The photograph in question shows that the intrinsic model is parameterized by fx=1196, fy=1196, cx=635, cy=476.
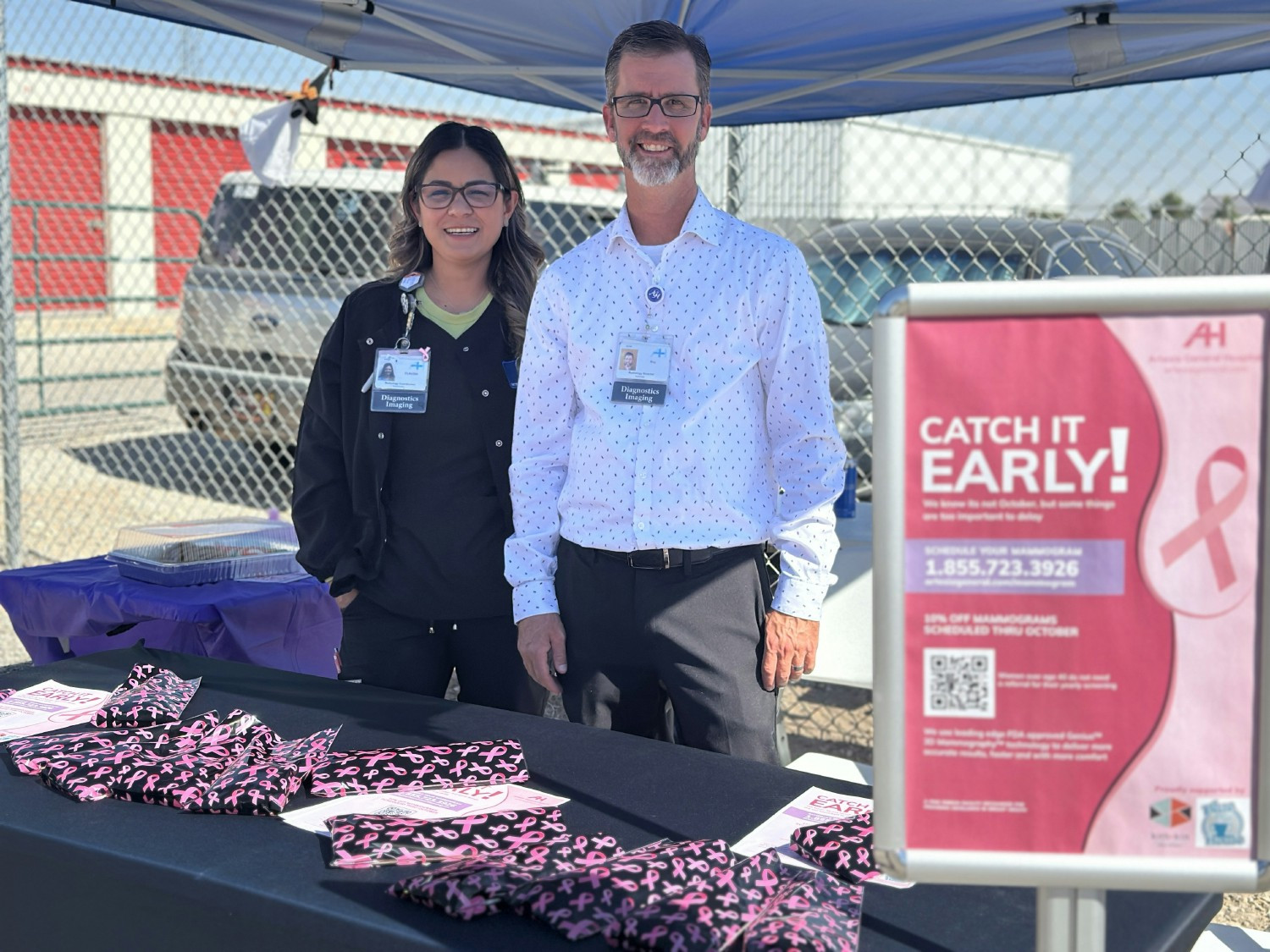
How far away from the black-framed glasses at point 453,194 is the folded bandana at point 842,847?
162 centimetres

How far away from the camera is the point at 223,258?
707 centimetres

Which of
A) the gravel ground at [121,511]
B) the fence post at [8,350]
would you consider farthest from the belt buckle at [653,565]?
the fence post at [8,350]

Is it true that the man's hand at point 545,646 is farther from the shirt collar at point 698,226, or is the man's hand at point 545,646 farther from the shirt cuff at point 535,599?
the shirt collar at point 698,226

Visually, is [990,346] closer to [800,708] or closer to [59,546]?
[800,708]

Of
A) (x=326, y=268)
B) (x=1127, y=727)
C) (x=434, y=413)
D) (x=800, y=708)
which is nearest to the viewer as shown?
(x=1127, y=727)

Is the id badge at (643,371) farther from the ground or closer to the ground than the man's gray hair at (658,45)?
closer to the ground

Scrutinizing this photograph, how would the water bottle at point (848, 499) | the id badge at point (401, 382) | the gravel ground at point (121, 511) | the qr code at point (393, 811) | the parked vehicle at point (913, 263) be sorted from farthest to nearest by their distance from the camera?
the parked vehicle at point (913, 263)
the gravel ground at point (121, 511)
the water bottle at point (848, 499)
the id badge at point (401, 382)
the qr code at point (393, 811)

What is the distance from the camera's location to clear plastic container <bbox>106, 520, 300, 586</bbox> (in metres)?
3.11

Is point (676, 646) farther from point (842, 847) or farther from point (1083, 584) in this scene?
point (1083, 584)

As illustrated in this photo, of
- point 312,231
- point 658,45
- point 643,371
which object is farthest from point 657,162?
point 312,231

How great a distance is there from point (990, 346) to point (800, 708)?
4075 mm

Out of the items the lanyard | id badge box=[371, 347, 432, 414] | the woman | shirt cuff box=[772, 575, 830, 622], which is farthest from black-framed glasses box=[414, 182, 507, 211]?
shirt cuff box=[772, 575, 830, 622]

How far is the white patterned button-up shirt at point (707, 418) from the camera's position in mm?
2188

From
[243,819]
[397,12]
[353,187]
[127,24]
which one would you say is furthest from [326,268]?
[243,819]
